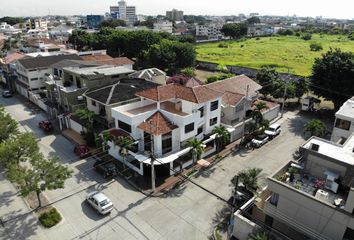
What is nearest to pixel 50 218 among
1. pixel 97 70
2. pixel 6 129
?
pixel 6 129

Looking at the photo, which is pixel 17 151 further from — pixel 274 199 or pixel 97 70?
pixel 97 70

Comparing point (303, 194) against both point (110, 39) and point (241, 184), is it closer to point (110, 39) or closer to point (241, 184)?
point (241, 184)

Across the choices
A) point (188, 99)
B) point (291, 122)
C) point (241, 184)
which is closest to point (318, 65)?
point (291, 122)

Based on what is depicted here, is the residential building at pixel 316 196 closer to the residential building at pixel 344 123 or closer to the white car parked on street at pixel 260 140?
the residential building at pixel 344 123

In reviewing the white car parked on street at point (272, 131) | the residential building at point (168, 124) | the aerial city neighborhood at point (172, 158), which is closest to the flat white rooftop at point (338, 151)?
the aerial city neighborhood at point (172, 158)

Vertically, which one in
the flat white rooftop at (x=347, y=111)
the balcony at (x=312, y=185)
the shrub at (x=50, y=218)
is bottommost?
the shrub at (x=50, y=218)
